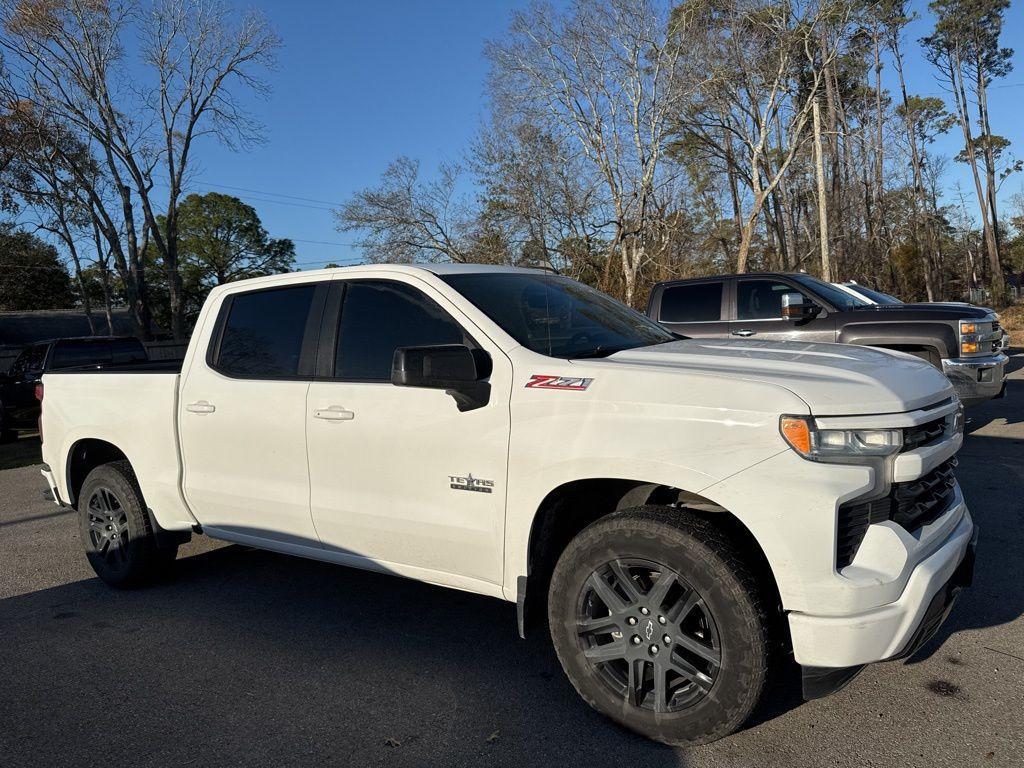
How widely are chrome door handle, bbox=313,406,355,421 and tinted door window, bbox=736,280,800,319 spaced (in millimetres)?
7030

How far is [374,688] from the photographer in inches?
137

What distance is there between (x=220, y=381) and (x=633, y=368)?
8.09 ft

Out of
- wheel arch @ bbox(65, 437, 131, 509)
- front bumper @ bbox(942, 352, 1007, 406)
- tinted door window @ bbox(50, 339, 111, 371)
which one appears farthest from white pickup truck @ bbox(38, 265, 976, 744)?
tinted door window @ bbox(50, 339, 111, 371)

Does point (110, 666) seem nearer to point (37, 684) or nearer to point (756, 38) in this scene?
point (37, 684)

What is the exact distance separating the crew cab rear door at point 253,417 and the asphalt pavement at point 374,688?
0.63m

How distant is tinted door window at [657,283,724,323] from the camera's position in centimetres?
981

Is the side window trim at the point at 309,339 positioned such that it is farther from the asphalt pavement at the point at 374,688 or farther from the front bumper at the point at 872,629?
the front bumper at the point at 872,629

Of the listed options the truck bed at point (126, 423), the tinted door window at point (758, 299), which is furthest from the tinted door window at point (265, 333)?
the tinted door window at point (758, 299)

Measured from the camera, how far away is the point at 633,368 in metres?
2.97

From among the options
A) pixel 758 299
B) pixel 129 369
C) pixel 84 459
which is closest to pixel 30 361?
pixel 84 459

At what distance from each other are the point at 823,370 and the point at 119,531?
4290 millimetres

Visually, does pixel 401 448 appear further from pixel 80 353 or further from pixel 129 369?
pixel 80 353

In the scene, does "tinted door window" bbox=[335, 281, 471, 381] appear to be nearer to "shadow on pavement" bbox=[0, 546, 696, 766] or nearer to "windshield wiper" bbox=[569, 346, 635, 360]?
"windshield wiper" bbox=[569, 346, 635, 360]

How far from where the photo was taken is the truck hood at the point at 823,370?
8.60 feet
